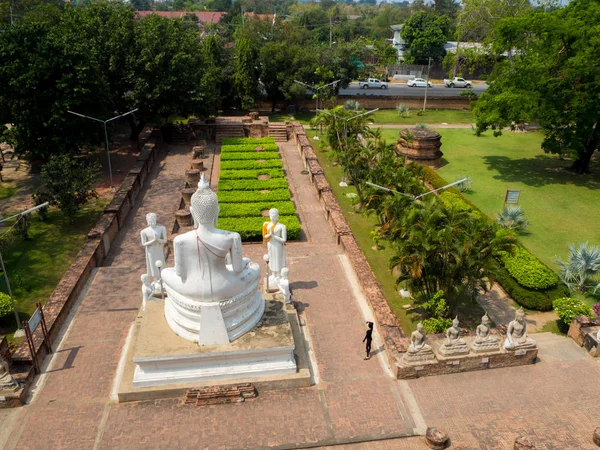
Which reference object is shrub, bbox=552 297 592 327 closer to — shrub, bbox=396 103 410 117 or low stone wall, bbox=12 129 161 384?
low stone wall, bbox=12 129 161 384

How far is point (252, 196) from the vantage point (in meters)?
24.8

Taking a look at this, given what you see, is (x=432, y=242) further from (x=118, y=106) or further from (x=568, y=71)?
(x=118, y=106)

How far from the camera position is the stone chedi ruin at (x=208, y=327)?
1250cm

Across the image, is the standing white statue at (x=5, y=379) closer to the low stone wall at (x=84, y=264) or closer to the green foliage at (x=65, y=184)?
the low stone wall at (x=84, y=264)

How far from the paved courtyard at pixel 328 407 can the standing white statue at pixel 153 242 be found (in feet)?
5.16

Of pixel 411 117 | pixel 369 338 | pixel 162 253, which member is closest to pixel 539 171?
pixel 411 117

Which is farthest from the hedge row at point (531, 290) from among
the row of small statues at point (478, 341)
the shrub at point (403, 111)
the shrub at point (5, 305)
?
the shrub at point (403, 111)

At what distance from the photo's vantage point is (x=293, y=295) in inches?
681

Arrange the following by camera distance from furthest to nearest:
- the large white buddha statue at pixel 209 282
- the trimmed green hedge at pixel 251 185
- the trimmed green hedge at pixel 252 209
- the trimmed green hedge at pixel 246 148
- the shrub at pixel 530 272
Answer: the trimmed green hedge at pixel 246 148 → the trimmed green hedge at pixel 251 185 → the trimmed green hedge at pixel 252 209 → the shrub at pixel 530 272 → the large white buddha statue at pixel 209 282

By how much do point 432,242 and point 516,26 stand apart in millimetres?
18337

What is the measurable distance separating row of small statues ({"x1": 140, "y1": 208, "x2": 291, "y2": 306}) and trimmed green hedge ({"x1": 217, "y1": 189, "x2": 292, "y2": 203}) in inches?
323

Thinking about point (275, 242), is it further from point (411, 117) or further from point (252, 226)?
point (411, 117)

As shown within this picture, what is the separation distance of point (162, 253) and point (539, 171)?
77.7 ft

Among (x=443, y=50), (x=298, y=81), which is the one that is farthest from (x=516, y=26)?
(x=443, y=50)
